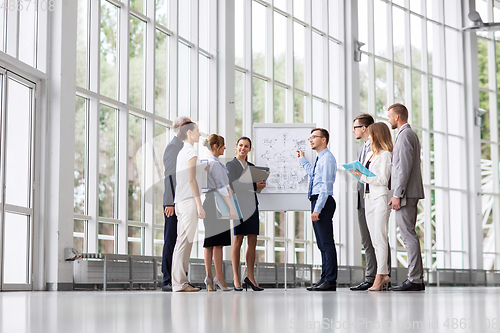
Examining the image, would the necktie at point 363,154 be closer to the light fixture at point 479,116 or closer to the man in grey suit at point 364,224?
the man in grey suit at point 364,224

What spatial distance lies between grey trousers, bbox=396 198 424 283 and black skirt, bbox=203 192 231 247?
148 cm

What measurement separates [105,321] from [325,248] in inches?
150

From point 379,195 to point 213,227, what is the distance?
144cm

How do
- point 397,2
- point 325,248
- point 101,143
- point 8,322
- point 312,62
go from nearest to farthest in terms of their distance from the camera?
point 8,322 → point 325,248 → point 101,143 → point 312,62 → point 397,2

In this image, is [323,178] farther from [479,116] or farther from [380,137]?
[479,116]

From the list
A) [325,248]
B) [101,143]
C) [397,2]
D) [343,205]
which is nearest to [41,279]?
[101,143]

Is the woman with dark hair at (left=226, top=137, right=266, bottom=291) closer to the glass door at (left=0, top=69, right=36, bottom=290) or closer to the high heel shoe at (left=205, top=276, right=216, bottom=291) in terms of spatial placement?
the high heel shoe at (left=205, top=276, right=216, bottom=291)

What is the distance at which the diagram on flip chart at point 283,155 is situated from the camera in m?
7.31

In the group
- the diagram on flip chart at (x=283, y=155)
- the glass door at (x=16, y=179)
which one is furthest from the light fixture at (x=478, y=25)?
the glass door at (x=16, y=179)

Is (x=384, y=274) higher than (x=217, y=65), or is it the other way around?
(x=217, y=65)

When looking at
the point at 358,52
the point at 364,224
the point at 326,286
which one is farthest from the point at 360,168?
the point at 358,52

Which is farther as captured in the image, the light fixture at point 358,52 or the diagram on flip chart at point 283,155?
the light fixture at point 358,52

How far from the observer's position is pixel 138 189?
27.5 ft

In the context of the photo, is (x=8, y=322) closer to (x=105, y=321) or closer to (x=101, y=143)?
(x=105, y=321)
